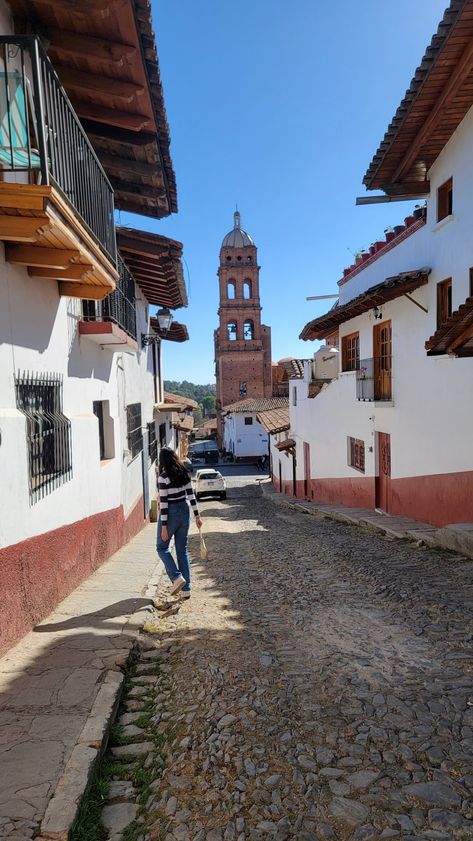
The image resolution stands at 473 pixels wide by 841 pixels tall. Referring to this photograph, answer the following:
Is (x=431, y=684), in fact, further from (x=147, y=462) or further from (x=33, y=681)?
(x=147, y=462)

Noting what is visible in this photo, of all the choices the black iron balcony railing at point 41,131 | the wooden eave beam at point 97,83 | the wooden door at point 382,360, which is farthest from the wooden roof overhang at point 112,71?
the wooden door at point 382,360

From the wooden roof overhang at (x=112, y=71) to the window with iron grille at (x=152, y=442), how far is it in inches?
299

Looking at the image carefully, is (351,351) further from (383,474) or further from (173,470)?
(173,470)

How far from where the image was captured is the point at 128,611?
4.57m

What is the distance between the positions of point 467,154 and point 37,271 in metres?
6.38

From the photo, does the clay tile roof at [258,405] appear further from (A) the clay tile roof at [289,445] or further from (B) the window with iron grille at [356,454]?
(B) the window with iron grille at [356,454]

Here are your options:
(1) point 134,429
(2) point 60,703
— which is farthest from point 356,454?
(2) point 60,703

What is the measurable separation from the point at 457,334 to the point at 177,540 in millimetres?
3649

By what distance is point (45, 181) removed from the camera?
3064mm

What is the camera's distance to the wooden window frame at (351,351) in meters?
12.7

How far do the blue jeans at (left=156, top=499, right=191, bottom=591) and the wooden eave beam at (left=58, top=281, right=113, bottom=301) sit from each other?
7.25 ft

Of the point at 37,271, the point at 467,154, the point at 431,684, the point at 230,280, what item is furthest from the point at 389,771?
the point at 230,280

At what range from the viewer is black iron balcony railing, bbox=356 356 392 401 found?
10.7 metres

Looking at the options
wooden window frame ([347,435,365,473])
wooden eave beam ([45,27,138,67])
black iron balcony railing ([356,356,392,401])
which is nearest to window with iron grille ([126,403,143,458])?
black iron balcony railing ([356,356,392,401])
